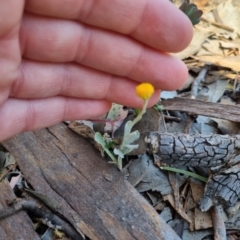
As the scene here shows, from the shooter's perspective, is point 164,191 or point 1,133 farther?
point 164,191

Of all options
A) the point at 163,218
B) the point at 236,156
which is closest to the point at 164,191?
the point at 163,218

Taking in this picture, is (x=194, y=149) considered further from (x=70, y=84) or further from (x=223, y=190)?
(x=70, y=84)

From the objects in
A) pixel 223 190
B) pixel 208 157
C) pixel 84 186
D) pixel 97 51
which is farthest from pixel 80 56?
pixel 223 190

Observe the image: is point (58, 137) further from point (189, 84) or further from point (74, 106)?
point (189, 84)

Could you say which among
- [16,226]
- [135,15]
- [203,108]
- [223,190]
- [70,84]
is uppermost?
[135,15]

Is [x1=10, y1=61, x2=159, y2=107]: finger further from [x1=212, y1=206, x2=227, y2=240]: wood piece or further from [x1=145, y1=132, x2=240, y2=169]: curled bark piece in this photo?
[x1=212, y1=206, x2=227, y2=240]: wood piece

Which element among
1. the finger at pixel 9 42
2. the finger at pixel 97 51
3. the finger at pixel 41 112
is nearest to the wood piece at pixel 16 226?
the finger at pixel 41 112
